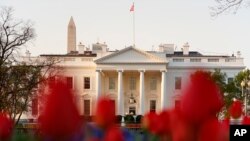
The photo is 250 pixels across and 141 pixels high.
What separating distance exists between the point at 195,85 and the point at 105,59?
3021 inches

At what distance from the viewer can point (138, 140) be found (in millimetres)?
2203

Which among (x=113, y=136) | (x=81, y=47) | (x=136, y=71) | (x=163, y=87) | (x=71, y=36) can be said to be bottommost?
(x=163, y=87)

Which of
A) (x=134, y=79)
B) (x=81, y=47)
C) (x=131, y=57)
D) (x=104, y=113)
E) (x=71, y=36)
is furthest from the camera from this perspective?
(x=71, y=36)

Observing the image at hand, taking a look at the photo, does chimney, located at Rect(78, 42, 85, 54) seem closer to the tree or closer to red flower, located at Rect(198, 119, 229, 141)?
the tree

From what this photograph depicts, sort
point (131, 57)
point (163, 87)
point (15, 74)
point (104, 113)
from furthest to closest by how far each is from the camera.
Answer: point (163, 87) < point (131, 57) < point (15, 74) < point (104, 113)

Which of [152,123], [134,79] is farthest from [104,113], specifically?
[134,79]

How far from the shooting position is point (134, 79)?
80.3 m

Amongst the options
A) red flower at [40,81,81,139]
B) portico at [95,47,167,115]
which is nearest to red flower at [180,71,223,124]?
red flower at [40,81,81,139]

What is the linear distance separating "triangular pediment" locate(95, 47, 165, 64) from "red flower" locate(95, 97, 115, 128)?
74361mm

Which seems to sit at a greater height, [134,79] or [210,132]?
[134,79]

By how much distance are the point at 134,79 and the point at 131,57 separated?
16.3 ft

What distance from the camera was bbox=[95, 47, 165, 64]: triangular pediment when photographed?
75.8 m

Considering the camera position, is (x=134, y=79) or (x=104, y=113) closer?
(x=104, y=113)

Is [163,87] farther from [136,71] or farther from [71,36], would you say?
[71,36]
